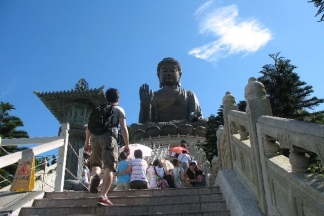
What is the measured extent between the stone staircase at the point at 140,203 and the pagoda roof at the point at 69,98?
17.2m

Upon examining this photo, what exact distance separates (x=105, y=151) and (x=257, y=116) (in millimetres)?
1858

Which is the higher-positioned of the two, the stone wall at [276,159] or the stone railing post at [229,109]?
the stone railing post at [229,109]

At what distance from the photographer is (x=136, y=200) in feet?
14.6

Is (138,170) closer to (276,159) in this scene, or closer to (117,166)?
(117,166)

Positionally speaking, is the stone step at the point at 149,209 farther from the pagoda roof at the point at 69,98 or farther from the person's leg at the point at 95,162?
Answer: the pagoda roof at the point at 69,98

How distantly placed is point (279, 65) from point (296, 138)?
37.0 ft

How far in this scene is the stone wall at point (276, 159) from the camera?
233cm

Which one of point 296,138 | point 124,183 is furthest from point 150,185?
point 296,138

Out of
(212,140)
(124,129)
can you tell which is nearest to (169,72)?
(212,140)

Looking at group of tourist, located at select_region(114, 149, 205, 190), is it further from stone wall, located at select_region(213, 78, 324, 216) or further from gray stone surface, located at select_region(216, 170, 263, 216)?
stone wall, located at select_region(213, 78, 324, 216)

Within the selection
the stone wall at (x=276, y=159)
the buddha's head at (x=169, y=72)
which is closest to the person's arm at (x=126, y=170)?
the stone wall at (x=276, y=159)

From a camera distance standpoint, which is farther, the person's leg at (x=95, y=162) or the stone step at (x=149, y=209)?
the person's leg at (x=95, y=162)

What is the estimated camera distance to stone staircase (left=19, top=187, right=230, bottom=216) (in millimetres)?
4066

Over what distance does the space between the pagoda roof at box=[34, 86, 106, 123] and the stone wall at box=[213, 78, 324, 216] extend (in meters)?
17.7
